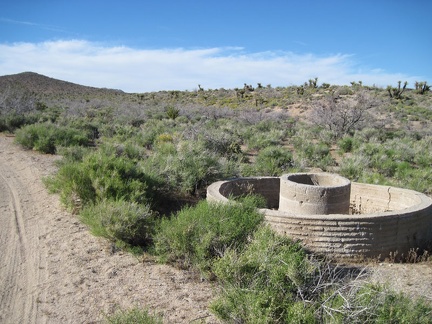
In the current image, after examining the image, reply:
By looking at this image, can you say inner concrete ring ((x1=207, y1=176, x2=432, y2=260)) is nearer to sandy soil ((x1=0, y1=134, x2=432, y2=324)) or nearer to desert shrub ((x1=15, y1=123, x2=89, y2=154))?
sandy soil ((x1=0, y1=134, x2=432, y2=324))

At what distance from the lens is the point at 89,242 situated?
7141mm

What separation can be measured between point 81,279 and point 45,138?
10640 millimetres

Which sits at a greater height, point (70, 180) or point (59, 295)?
point (70, 180)

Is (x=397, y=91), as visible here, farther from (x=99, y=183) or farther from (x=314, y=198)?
(x=99, y=183)

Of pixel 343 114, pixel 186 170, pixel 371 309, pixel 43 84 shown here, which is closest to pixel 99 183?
pixel 186 170

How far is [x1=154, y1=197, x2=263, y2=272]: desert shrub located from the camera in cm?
588

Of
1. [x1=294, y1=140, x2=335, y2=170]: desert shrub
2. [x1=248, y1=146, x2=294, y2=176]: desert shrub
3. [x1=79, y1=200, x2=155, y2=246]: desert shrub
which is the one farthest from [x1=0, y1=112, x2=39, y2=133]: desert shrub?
[x1=79, y1=200, x2=155, y2=246]: desert shrub

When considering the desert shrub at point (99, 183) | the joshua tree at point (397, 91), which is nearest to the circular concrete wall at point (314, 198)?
the desert shrub at point (99, 183)

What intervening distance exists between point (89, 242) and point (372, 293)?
4.90m

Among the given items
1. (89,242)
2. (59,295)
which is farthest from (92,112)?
(59,295)

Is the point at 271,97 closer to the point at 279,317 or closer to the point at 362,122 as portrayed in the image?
the point at 362,122

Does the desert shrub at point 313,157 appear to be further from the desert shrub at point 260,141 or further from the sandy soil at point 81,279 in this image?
the sandy soil at point 81,279

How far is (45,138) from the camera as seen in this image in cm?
1511

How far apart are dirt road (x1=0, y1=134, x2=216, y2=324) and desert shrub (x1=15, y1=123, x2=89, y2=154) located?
6.86 metres
